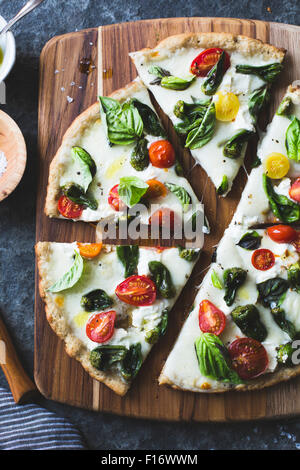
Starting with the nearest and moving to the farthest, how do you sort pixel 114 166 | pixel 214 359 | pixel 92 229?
pixel 214 359, pixel 114 166, pixel 92 229

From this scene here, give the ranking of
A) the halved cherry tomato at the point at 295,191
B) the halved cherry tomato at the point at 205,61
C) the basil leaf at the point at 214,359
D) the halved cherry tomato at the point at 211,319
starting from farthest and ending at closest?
the halved cherry tomato at the point at 205,61 < the halved cherry tomato at the point at 295,191 < the halved cherry tomato at the point at 211,319 < the basil leaf at the point at 214,359

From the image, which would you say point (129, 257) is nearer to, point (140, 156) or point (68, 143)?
point (140, 156)

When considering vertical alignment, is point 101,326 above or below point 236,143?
below

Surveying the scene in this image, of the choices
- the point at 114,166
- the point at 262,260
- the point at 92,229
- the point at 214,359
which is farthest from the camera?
the point at 92,229

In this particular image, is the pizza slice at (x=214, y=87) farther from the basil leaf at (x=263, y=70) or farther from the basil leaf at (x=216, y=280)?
the basil leaf at (x=216, y=280)

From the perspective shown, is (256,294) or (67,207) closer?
(256,294)

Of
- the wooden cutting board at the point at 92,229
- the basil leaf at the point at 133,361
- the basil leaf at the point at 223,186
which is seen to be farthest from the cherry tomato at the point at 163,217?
the basil leaf at the point at 133,361

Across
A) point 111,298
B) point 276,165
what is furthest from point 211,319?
point 276,165

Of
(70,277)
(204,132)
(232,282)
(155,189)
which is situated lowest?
(232,282)
